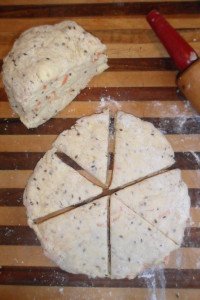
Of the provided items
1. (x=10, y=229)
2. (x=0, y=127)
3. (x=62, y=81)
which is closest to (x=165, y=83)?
(x=62, y=81)

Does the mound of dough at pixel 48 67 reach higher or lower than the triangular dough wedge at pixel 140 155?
higher

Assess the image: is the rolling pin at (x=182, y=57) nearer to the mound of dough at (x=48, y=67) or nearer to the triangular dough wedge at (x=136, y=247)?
the mound of dough at (x=48, y=67)

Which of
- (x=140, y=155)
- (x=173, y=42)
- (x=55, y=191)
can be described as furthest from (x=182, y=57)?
(x=55, y=191)

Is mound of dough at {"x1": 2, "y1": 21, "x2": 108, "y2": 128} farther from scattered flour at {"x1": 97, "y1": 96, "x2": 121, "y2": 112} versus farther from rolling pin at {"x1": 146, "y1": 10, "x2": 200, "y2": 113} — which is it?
rolling pin at {"x1": 146, "y1": 10, "x2": 200, "y2": 113}

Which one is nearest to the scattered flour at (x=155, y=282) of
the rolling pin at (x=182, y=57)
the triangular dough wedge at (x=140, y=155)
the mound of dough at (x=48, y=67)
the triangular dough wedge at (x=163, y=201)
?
the triangular dough wedge at (x=163, y=201)

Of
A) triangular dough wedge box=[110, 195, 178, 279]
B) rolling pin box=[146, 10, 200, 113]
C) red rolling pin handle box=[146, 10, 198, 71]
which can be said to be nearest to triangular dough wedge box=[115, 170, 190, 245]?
triangular dough wedge box=[110, 195, 178, 279]

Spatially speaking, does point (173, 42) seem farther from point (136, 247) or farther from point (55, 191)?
point (136, 247)
